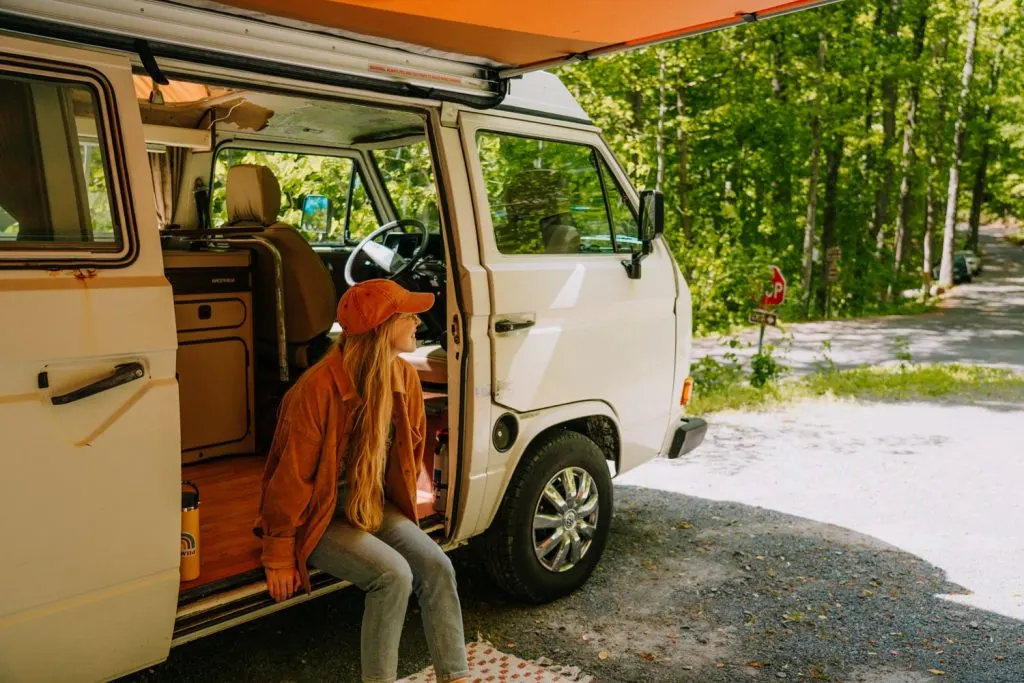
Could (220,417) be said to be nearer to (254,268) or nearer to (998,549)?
(254,268)

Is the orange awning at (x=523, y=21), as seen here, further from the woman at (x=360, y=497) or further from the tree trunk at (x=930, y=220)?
the tree trunk at (x=930, y=220)

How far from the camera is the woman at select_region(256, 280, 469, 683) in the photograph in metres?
3.21

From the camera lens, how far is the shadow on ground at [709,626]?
3.92m

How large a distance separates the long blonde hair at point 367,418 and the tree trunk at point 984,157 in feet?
95.2

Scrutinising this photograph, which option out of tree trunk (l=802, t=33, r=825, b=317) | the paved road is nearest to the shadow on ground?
the paved road

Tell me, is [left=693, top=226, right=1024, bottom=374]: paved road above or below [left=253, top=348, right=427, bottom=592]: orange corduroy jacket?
below

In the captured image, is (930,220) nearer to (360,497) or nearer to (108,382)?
(360,497)

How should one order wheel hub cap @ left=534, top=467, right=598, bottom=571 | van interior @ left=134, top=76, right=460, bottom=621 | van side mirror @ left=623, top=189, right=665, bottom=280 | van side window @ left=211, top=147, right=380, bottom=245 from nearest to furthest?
1. wheel hub cap @ left=534, top=467, right=598, bottom=571
2. van interior @ left=134, top=76, right=460, bottom=621
3. van side mirror @ left=623, top=189, right=665, bottom=280
4. van side window @ left=211, top=147, right=380, bottom=245

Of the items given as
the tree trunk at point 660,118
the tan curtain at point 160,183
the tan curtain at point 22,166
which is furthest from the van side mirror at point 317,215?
the tree trunk at point 660,118

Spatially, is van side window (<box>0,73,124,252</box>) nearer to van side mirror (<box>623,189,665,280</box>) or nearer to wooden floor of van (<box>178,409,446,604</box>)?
wooden floor of van (<box>178,409,446,604</box>)

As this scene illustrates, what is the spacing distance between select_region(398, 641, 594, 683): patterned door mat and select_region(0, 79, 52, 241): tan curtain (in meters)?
2.34

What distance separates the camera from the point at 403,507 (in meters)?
3.57

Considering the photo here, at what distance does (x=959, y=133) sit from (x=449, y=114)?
25.5 m

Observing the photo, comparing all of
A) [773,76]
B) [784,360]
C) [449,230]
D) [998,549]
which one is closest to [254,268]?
[449,230]
